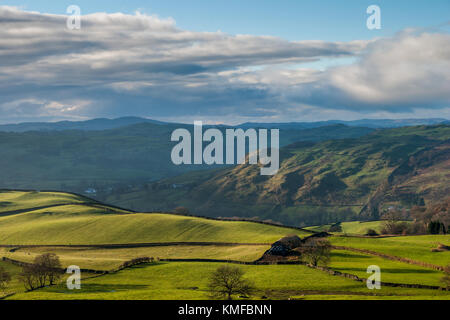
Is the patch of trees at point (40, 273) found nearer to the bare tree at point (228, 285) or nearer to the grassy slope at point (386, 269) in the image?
the bare tree at point (228, 285)

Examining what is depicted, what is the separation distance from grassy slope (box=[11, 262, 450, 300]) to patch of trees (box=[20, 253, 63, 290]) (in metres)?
6.33

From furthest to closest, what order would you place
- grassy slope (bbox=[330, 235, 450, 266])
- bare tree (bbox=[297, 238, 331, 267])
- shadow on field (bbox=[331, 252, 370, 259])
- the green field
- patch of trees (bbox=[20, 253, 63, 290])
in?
shadow on field (bbox=[331, 252, 370, 259]) → grassy slope (bbox=[330, 235, 450, 266]) → bare tree (bbox=[297, 238, 331, 267]) → patch of trees (bbox=[20, 253, 63, 290]) → the green field

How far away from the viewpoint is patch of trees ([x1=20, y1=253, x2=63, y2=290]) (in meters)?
97.0

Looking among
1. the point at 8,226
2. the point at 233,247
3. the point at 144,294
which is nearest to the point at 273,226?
the point at 233,247

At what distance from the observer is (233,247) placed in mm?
135625

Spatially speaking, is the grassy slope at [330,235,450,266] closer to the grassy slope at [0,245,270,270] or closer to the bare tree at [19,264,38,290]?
the grassy slope at [0,245,270,270]

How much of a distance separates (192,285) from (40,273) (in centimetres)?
3146

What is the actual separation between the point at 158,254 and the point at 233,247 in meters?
21.1

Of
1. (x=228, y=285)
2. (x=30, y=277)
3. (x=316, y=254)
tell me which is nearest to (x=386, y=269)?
(x=316, y=254)

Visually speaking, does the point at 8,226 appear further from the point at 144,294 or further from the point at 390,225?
the point at 390,225

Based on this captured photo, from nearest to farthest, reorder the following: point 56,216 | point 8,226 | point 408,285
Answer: point 408,285 → point 8,226 → point 56,216

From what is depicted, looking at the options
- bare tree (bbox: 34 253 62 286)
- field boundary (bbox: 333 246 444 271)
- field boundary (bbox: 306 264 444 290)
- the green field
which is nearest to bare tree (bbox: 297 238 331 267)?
the green field

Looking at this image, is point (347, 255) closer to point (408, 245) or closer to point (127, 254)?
point (408, 245)

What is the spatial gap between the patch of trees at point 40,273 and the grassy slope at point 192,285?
249 inches
